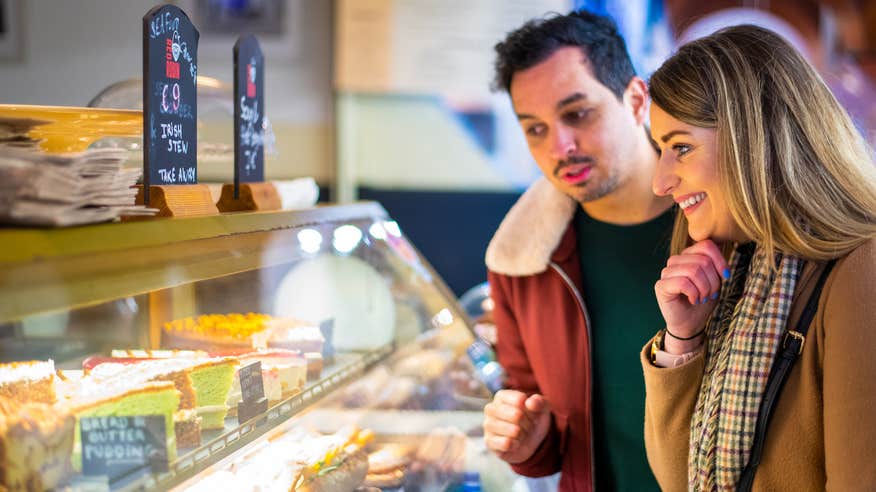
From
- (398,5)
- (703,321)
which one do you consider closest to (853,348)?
(703,321)

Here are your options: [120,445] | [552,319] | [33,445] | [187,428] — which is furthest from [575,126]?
[33,445]

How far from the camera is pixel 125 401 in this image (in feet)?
4.48

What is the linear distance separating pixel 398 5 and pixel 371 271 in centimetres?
284

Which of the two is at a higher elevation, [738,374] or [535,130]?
[535,130]

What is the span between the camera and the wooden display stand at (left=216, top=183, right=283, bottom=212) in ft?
5.98

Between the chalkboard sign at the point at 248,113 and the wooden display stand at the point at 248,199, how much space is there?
0.01 m

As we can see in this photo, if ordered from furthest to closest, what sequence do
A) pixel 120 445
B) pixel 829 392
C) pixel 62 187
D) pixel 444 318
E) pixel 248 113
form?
pixel 444 318, pixel 248 113, pixel 829 392, pixel 120 445, pixel 62 187

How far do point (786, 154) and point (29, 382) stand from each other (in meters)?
1.37

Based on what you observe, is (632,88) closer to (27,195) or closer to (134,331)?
(134,331)

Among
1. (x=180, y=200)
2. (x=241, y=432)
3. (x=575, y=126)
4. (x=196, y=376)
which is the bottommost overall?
(x=241, y=432)

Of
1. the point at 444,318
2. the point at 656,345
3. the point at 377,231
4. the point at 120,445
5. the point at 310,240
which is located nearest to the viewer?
the point at 120,445

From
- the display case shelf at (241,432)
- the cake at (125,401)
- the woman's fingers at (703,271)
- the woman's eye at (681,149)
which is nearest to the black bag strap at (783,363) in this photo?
the woman's fingers at (703,271)

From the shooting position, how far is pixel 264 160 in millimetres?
2049

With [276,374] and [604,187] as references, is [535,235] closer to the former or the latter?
[604,187]
